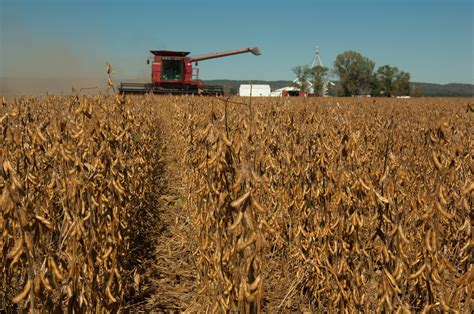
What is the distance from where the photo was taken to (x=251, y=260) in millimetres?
1487

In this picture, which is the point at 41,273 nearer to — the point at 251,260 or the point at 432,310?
the point at 251,260

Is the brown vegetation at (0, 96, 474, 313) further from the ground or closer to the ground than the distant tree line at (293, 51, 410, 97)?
closer to the ground

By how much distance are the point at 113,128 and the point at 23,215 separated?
1847 mm

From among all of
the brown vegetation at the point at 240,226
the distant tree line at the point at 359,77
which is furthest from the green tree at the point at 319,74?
the brown vegetation at the point at 240,226

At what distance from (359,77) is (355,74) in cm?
95

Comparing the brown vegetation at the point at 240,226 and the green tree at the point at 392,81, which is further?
the green tree at the point at 392,81

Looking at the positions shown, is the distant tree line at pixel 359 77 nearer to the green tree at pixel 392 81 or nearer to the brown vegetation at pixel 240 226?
the green tree at pixel 392 81

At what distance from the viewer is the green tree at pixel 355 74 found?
3014 inches

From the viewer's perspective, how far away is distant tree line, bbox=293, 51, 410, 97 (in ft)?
239

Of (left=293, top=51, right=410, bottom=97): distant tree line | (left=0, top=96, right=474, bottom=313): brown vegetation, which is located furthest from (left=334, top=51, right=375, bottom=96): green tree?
(left=0, top=96, right=474, bottom=313): brown vegetation

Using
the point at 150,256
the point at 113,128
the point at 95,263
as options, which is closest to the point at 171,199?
the point at 150,256

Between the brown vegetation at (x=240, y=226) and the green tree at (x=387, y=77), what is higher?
the green tree at (x=387, y=77)

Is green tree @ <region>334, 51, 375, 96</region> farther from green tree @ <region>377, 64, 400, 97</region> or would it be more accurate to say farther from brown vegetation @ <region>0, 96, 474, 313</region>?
brown vegetation @ <region>0, 96, 474, 313</region>

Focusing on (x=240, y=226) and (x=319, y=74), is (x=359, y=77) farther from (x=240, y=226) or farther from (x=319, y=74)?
(x=240, y=226)
